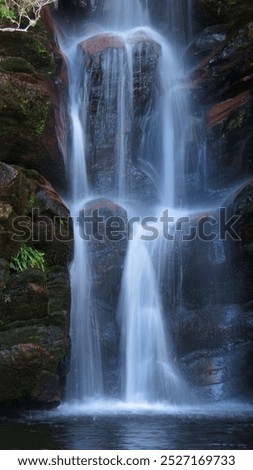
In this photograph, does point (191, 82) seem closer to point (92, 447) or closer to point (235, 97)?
point (235, 97)

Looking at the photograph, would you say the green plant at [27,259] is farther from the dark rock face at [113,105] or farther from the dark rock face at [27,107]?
the dark rock face at [113,105]

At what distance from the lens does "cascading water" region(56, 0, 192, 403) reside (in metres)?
12.3

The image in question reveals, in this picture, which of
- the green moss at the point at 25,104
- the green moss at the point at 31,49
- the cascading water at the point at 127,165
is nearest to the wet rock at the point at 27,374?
the cascading water at the point at 127,165

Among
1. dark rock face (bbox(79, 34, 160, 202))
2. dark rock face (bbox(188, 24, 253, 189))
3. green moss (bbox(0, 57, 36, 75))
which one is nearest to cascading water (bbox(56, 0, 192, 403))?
dark rock face (bbox(79, 34, 160, 202))

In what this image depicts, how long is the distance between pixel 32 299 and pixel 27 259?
37.4 inches

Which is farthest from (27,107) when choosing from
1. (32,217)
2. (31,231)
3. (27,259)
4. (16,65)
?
(27,259)

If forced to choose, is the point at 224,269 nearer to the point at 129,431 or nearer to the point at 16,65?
the point at 129,431

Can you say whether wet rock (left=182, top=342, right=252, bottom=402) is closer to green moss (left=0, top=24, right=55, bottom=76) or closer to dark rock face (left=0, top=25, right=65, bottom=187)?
dark rock face (left=0, top=25, right=65, bottom=187)

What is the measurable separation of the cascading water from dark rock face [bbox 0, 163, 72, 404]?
1.16 m

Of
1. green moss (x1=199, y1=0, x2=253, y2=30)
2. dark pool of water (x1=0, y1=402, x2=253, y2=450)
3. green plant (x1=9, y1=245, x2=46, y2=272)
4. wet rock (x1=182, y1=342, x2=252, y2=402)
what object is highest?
green moss (x1=199, y1=0, x2=253, y2=30)

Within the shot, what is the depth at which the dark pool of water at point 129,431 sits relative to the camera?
23.4 ft

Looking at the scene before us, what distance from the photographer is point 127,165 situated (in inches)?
647

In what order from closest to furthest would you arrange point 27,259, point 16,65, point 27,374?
point 27,374
point 27,259
point 16,65

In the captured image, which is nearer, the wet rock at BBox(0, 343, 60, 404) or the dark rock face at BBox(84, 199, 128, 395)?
the wet rock at BBox(0, 343, 60, 404)
